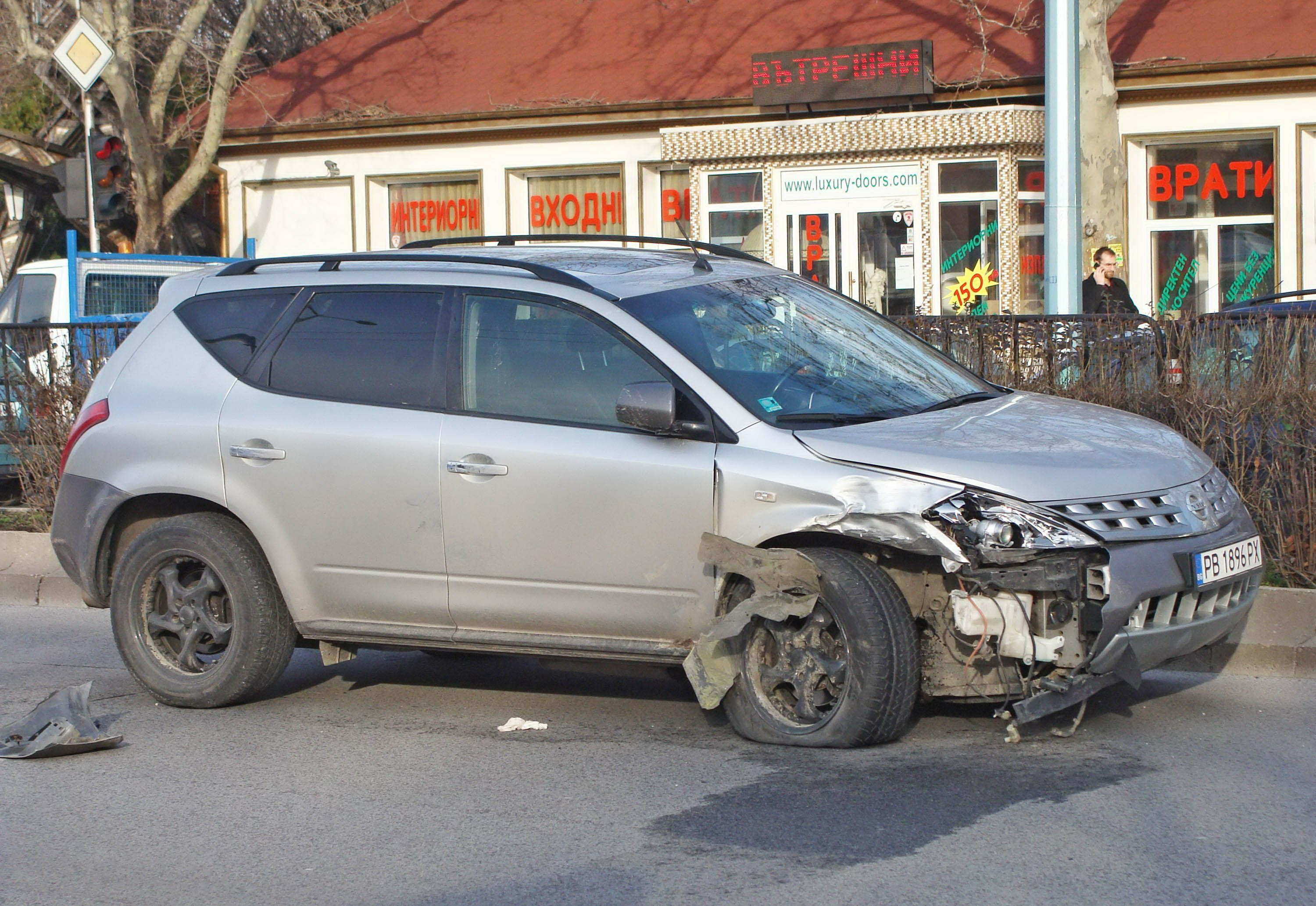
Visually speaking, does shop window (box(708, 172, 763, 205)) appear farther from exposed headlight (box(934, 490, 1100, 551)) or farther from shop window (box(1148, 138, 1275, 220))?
exposed headlight (box(934, 490, 1100, 551))

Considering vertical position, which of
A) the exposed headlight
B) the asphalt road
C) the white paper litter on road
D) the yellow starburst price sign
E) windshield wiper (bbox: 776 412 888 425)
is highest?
the yellow starburst price sign

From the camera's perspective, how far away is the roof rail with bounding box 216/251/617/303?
225 inches

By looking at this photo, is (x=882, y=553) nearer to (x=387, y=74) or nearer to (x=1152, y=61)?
(x=1152, y=61)

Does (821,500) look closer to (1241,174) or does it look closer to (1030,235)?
(1030,235)

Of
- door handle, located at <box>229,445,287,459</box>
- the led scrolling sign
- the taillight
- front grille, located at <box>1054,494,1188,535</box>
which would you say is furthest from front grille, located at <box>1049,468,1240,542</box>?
the led scrolling sign

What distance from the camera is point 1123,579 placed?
4.83 m

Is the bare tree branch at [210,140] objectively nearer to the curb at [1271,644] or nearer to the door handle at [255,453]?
the door handle at [255,453]

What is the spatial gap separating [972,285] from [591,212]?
5.63 metres

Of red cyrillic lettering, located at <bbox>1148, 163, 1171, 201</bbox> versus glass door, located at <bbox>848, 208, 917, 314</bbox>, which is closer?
red cyrillic lettering, located at <bbox>1148, 163, 1171, 201</bbox>

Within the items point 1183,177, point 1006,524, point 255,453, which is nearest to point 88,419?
Result: point 255,453

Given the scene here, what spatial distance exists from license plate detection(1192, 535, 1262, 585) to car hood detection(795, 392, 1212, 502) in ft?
0.87

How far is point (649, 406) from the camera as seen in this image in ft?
17.1

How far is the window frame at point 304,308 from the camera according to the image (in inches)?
228

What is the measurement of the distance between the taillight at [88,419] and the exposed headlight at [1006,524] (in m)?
3.58
